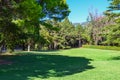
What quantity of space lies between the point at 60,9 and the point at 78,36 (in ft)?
177

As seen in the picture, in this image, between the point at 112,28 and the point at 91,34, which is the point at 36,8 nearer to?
the point at 112,28

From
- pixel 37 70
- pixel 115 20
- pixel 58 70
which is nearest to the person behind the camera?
pixel 37 70

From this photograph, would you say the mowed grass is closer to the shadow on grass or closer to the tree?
the shadow on grass

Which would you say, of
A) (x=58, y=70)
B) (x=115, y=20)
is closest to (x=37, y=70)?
(x=58, y=70)

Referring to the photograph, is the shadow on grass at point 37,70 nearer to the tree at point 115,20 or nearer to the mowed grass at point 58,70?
the mowed grass at point 58,70

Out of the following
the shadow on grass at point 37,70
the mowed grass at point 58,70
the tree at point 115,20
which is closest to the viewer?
the mowed grass at point 58,70

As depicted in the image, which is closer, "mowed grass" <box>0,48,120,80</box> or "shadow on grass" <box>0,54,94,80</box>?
"mowed grass" <box>0,48,120,80</box>

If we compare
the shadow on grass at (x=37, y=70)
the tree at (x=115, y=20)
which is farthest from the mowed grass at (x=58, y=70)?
the tree at (x=115, y=20)

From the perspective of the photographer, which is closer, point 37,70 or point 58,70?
point 37,70

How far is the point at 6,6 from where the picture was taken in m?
17.6

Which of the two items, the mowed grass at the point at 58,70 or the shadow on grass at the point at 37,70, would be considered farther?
the shadow on grass at the point at 37,70

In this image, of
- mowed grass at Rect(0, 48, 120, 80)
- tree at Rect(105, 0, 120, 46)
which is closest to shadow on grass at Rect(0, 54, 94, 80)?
mowed grass at Rect(0, 48, 120, 80)

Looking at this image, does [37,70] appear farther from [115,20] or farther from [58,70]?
[115,20]

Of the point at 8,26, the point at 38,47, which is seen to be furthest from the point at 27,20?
the point at 38,47
